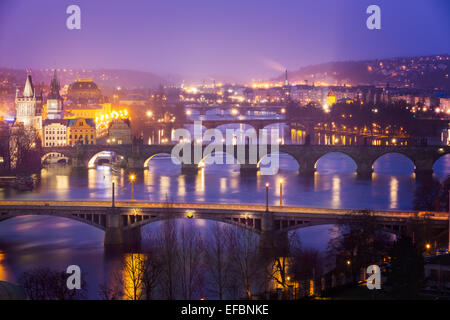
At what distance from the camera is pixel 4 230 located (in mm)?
12125

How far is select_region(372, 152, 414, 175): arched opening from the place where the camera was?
19.2m

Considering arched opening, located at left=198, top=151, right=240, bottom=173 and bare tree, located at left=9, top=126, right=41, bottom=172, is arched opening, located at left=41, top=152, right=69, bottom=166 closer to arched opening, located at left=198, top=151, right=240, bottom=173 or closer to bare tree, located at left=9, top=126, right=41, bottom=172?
Result: bare tree, located at left=9, top=126, right=41, bottom=172

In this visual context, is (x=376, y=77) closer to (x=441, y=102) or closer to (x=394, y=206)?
(x=441, y=102)

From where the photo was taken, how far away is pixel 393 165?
20625 millimetres

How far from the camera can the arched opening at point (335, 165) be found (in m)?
19.5

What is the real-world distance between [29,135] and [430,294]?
1798cm

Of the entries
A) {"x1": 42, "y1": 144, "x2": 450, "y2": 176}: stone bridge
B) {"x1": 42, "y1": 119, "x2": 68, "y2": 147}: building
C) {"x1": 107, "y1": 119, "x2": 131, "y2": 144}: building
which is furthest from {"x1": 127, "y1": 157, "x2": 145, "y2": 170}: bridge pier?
{"x1": 42, "y1": 119, "x2": 68, "y2": 147}: building

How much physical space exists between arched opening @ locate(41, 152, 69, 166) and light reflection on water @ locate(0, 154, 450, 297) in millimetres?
1043

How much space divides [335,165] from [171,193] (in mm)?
6623

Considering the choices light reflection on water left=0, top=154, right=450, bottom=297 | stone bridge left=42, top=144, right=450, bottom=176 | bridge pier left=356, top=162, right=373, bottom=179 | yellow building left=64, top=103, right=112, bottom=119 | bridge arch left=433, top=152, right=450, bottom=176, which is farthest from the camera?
yellow building left=64, top=103, right=112, bottom=119

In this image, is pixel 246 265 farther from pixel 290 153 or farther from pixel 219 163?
pixel 219 163

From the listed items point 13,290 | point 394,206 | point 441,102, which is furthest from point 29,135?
point 441,102

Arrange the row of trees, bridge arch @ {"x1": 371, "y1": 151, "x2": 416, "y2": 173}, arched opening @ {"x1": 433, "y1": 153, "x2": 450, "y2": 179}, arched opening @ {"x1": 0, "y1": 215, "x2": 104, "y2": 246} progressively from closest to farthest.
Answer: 1. the row of trees
2. arched opening @ {"x1": 0, "y1": 215, "x2": 104, "y2": 246}
3. arched opening @ {"x1": 433, "y1": 153, "x2": 450, "y2": 179}
4. bridge arch @ {"x1": 371, "y1": 151, "x2": 416, "y2": 173}

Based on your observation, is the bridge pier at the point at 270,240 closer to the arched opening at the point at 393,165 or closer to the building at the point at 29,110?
the arched opening at the point at 393,165
